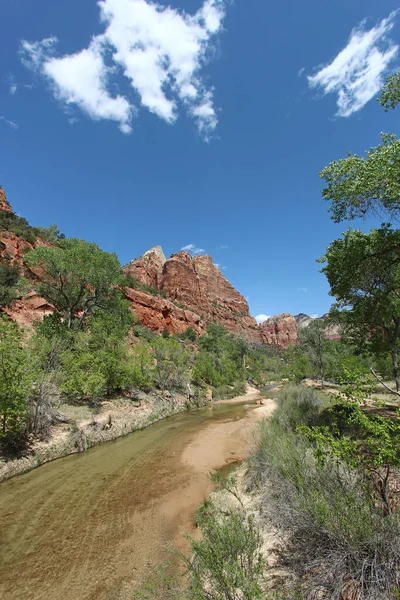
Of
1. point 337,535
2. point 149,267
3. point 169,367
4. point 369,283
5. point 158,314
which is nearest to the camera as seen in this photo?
point 337,535

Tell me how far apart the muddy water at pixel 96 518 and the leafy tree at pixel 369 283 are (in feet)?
27.7

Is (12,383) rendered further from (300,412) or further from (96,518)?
(300,412)

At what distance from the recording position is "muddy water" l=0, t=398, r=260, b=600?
5.55 metres

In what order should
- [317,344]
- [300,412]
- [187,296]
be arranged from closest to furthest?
1. [300,412]
2. [317,344]
3. [187,296]

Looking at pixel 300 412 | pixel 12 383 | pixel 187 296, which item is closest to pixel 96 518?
pixel 12 383

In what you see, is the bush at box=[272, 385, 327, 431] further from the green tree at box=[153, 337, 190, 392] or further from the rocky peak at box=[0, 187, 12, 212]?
the rocky peak at box=[0, 187, 12, 212]

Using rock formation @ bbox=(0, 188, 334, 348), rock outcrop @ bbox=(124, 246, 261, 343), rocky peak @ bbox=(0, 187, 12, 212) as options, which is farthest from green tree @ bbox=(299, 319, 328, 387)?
rocky peak @ bbox=(0, 187, 12, 212)

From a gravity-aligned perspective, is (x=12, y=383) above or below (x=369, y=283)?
below

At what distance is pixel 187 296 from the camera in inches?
5197

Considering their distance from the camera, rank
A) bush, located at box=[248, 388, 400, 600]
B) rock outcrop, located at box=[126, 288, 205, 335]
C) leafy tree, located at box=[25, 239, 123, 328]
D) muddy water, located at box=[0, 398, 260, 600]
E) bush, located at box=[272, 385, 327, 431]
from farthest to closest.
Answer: rock outcrop, located at box=[126, 288, 205, 335], leafy tree, located at box=[25, 239, 123, 328], bush, located at box=[272, 385, 327, 431], muddy water, located at box=[0, 398, 260, 600], bush, located at box=[248, 388, 400, 600]

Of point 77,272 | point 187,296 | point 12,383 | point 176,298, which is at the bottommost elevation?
point 12,383

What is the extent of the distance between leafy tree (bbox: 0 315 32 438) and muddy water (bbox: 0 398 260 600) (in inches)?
80.3

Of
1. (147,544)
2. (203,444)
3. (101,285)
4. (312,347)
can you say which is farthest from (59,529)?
(312,347)

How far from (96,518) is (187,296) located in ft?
409
